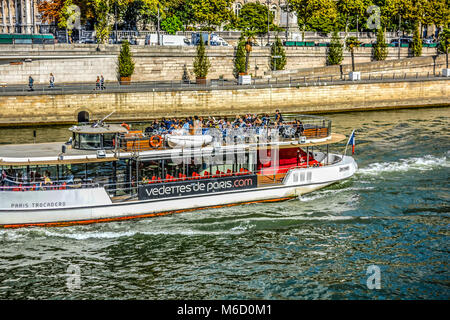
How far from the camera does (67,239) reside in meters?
21.7

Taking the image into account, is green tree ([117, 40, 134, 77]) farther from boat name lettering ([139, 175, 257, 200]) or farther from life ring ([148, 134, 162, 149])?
boat name lettering ([139, 175, 257, 200])

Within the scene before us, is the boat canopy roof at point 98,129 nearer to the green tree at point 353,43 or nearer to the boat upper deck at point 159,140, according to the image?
the boat upper deck at point 159,140

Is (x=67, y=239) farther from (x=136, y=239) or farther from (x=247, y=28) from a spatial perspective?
(x=247, y=28)

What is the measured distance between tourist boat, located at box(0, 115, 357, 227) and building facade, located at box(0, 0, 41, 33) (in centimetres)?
5437

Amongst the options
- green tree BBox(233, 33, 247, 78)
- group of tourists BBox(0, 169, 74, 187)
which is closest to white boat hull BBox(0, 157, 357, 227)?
group of tourists BBox(0, 169, 74, 187)

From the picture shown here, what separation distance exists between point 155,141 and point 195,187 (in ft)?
7.88

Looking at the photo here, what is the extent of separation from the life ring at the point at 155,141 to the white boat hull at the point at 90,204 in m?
2.18

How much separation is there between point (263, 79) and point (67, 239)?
36.6 metres

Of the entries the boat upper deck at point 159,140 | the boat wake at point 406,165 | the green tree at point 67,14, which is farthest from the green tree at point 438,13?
the boat upper deck at point 159,140

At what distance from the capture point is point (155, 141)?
79.4 ft

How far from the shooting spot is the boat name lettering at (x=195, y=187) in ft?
77.1

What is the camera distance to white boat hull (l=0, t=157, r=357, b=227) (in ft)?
72.4

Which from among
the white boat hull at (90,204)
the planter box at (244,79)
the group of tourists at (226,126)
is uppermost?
the planter box at (244,79)
